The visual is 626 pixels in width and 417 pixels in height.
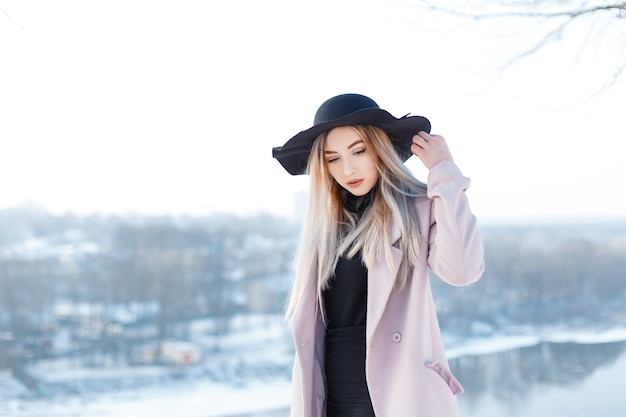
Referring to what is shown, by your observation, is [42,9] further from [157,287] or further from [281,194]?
[157,287]

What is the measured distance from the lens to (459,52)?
3.05 m

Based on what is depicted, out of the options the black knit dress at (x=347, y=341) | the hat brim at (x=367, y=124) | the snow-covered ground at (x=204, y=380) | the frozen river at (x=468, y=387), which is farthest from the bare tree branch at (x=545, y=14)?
the snow-covered ground at (x=204, y=380)

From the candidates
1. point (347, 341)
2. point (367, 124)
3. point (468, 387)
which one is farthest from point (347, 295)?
point (468, 387)

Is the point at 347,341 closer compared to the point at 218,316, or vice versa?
the point at 347,341

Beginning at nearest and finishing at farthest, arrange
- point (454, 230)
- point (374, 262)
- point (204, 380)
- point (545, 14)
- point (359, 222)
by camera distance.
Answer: point (454, 230) → point (374, 262) → point (359, 222) → point (545, 14) → point (204, 380)

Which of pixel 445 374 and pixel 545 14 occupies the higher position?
pixel 545 14

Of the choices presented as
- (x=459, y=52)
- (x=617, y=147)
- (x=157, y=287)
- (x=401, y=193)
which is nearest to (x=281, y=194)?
(x=157, y=287)

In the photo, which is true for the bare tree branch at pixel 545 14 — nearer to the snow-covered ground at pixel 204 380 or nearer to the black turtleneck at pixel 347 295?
the black turtleneck at pixel 347 295

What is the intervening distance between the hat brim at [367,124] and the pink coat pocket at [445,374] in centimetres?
50

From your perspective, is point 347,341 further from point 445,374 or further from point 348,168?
point 348,168

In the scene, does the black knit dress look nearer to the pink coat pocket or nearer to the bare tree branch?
the pink coat pocket

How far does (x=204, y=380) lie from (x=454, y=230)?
365 cm

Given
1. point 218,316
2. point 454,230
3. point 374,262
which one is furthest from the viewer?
point 218,316

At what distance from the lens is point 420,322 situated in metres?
1.38
